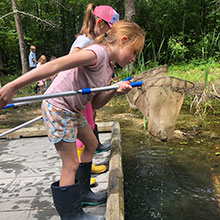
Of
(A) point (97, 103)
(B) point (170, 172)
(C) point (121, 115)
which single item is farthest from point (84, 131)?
(C) point (121, 115)

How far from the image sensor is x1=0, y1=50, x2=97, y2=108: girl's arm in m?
1.35

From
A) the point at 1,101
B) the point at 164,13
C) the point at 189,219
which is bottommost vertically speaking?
the point at 189,219

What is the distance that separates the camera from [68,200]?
1.72 metres

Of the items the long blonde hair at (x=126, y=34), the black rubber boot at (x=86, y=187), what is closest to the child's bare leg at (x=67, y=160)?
the black rubber boot at (x=86, y=187)

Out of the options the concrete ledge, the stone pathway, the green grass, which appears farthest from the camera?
the green grass

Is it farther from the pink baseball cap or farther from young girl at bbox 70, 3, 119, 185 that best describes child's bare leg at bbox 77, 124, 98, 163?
the pink baseball cap

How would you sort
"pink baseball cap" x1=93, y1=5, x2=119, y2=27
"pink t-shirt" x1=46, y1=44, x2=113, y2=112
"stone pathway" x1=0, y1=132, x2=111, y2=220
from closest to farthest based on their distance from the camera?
"pink t-shirt" x1=46, y1=44, x2=113, y2=112
"stone pathway" x1=0, y1=132, x2=111, y2=220
"pink baseball cap" x1=93, y1=5, x2=119, y2=27

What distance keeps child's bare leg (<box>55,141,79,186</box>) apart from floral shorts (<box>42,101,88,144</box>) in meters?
0.05

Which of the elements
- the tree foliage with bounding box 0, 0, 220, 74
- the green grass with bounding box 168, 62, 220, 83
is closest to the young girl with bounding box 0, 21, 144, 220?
the green grass with bounding box 168, 62, 220, 83

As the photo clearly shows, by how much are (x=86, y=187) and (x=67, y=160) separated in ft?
1.75

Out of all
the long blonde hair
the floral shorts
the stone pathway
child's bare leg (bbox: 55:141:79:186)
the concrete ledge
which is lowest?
the stone pathway

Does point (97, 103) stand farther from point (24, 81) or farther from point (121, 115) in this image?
point (121, 115)

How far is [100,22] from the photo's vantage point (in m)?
2.31

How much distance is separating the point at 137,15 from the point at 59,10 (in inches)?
250
